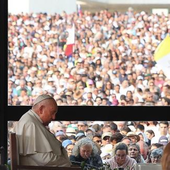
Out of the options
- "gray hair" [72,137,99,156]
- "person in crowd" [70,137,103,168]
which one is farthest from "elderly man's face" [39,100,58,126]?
"gray hair" [72,137,99,156]

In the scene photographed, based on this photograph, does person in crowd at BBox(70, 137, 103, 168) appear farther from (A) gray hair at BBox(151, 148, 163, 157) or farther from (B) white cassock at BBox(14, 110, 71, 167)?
(B) white cassock at BBox(14, 110, 71, 167)

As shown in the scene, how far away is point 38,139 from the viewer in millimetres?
5031

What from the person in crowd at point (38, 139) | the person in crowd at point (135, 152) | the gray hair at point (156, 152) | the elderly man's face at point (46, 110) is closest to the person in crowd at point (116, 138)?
the person in crowd at point (135, 152)

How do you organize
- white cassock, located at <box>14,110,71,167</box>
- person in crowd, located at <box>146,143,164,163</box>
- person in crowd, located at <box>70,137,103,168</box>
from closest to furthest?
white cassock, located at <box>14,110,71,167</box>, person in crowd, located at <box>70,137,103,168</box>, person in crowd, located at <box>146,143,164,163</box>

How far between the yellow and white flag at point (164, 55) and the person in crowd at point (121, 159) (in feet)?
2.86

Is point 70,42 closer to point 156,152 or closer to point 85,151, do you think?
point 85,151

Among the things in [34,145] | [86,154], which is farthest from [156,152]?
[34,145]

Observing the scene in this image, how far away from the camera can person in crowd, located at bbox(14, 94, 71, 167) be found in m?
4.96

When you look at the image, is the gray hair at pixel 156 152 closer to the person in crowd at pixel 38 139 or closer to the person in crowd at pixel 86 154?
the person in crowd at pixel 86 154

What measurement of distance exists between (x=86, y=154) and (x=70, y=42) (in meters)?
1.14

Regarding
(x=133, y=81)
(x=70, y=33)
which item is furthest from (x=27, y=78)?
(x=133, y=81)

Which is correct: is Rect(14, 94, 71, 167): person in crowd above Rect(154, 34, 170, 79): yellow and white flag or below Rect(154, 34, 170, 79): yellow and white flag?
below

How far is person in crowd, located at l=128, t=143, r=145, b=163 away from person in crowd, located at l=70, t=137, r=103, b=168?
32 cm

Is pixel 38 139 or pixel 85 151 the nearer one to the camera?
pixel 38 139
